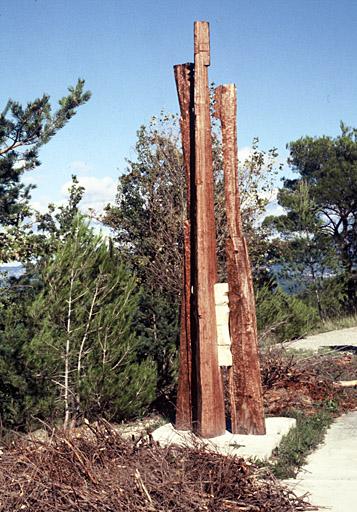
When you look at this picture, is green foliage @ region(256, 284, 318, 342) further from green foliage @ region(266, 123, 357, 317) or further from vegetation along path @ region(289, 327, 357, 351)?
green foliage @ region(266, 123, 357, 317)

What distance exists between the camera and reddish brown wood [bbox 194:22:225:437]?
6707 mm

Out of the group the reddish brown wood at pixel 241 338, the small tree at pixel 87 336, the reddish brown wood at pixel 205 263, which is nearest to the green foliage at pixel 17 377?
the small tree at pixel 87 336

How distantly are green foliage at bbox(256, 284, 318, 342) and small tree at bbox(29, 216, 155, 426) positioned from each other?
212 inches

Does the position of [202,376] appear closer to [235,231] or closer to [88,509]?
[235,231]

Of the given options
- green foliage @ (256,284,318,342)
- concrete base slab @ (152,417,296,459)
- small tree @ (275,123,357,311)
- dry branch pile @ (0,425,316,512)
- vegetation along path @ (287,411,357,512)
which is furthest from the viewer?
small tree @ (275,123,357,311)

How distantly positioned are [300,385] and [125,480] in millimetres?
5662

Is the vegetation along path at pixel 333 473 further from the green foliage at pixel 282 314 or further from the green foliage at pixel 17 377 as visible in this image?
the green foliage at pixel 282 314

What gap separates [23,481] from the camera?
4.37 metres

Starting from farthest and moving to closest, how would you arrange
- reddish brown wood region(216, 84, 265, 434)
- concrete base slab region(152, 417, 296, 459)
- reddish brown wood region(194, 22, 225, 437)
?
reddish brown wood region(216, 84, 265, 434), reddish brown wood region(194, 22, 225, 437), concrete base slab region(152, 417, 296, 459)

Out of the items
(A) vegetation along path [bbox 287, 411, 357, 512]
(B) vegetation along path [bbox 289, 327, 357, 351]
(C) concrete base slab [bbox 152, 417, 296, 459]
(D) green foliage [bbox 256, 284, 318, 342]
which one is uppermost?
(D) green foliage [bbox 256, 284, 318, 342]

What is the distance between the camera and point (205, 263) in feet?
22.4

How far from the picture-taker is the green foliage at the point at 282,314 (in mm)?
14172

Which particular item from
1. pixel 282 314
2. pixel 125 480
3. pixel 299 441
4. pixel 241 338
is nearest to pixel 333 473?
pixel 299 441

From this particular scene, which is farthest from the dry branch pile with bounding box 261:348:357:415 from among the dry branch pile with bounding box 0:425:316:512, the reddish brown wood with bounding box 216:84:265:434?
the dry branch pile with bounding box 0:425:316:512
